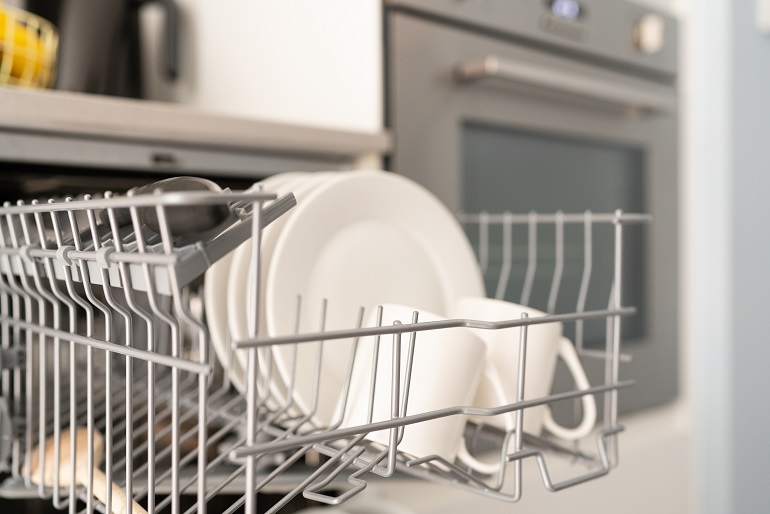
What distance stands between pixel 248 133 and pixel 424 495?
19.2 inches

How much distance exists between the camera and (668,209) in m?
1.21

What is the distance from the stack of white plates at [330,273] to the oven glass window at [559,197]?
0.25 metres

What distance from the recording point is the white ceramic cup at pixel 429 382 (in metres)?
0.46

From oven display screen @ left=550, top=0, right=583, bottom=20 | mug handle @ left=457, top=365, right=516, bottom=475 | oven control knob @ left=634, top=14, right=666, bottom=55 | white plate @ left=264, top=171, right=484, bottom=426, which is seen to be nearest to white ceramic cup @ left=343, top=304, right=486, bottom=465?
mug handle @ left=457, top=365, right=516, bottom=475

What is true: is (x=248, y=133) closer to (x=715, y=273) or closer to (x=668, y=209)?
(x=715, y=273)

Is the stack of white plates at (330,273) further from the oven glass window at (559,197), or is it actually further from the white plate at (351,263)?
the oven glass window at (559,197)

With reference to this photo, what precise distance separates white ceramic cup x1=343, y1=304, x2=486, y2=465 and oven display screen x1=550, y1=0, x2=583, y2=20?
723mm

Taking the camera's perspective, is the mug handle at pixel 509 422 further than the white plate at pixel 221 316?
No

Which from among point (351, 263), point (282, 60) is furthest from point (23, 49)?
point (351, 263)

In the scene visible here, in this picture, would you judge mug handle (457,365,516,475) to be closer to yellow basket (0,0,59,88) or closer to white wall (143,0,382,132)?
white wall (143,0,382,132)

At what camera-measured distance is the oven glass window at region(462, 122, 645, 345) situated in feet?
3.13

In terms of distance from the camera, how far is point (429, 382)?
456 millimetres

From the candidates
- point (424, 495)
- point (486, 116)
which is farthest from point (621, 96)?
point (424, 495)

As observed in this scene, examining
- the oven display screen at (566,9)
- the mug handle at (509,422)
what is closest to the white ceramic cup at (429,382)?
the mug handle at (509,422)
